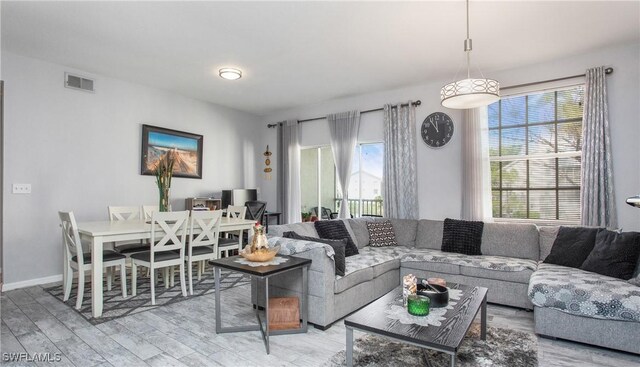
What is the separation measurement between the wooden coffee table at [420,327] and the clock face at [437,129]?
285cm

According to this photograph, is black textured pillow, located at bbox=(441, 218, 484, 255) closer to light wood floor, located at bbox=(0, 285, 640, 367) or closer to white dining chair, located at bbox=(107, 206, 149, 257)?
light wood floor, located at bbox=(0, 285, 640, 367)

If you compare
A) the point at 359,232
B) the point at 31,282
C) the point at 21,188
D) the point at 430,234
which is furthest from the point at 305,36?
the point at 31,282

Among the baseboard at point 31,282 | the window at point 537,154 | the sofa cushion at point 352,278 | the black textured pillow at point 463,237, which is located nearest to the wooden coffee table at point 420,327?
the sofa cushion at point 352,278

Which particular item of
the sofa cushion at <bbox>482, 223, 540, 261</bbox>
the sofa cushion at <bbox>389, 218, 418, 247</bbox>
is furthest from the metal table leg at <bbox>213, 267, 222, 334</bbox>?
the sofa cushion at <bbox>482, 223, 540, 261</bbox>

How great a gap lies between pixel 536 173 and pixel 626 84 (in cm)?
125

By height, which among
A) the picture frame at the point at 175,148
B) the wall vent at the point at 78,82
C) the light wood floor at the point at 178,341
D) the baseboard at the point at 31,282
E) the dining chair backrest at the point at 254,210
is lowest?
the light wood floor at the point at 178,341

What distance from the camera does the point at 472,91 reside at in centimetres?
257

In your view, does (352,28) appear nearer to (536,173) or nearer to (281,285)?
(281,285)

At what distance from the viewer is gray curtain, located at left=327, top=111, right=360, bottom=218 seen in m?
5.57

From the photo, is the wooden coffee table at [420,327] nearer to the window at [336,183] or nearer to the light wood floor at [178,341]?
the light wood floor at [178,341]

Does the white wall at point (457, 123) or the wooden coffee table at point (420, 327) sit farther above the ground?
the white wall at point (457, 123)

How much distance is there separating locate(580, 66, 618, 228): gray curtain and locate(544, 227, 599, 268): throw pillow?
0.51 meters

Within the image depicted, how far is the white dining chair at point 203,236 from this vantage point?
371 cm

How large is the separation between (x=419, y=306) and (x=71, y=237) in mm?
3204
